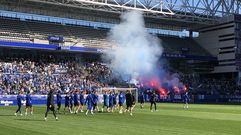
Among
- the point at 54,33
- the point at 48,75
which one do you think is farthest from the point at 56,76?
the point at 54,33

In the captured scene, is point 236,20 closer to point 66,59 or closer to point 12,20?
point 66,59

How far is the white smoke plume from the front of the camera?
5942 centimetres

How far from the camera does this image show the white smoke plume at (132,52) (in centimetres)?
5942

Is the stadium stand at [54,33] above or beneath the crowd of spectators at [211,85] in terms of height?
above

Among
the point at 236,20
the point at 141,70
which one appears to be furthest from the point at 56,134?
the point at 236,20

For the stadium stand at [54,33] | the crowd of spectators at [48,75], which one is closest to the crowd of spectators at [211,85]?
the stadium stand at [54,33]

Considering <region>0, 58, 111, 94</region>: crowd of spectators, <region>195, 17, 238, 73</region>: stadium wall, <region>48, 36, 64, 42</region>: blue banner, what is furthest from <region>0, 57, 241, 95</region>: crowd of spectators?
<region>195, 17, 238, 73</region>: stadium wall

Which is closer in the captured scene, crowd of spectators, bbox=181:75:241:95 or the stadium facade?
the stadium facade

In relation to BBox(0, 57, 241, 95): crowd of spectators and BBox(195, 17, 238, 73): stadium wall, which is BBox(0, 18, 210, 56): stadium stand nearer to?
BBox(0, 57, 241, 95): crowd of spectators

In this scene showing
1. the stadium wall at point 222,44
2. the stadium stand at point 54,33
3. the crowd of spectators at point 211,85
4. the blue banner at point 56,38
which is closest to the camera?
the stadium stand at point 54,33

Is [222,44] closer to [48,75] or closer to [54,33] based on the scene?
[54,33]

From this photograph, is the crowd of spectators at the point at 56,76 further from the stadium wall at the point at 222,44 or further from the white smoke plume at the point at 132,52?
the stadium wall at the point at 222,44

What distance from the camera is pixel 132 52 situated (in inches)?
2315

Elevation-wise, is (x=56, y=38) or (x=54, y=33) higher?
(x=54, y=33)
